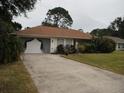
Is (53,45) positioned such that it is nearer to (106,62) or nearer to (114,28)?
(106,62)

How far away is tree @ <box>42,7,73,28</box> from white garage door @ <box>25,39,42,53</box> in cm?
2863

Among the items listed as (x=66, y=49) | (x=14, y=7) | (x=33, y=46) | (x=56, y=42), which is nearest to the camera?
(x=14, y=7)

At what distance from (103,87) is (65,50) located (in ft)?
59.3

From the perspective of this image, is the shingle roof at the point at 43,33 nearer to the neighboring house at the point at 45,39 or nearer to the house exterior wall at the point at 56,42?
the neighboring house at the point at 45,39

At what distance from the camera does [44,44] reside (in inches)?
1101

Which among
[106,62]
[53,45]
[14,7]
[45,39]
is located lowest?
[106,62]

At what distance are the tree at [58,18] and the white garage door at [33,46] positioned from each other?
28.6 metres

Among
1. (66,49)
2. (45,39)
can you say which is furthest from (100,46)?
(45,39)

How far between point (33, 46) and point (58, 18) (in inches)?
1193

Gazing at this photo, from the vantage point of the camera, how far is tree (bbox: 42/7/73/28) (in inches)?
2195

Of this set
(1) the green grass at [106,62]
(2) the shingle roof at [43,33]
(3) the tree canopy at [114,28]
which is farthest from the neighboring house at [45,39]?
(3) the tree canopy at [114,28]

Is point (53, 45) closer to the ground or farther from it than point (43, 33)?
closer to the ground

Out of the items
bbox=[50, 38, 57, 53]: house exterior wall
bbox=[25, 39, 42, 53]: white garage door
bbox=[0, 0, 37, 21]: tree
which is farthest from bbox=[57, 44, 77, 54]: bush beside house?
bbox=[0, 0, 37, 21]: tree

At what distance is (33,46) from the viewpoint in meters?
27.1
